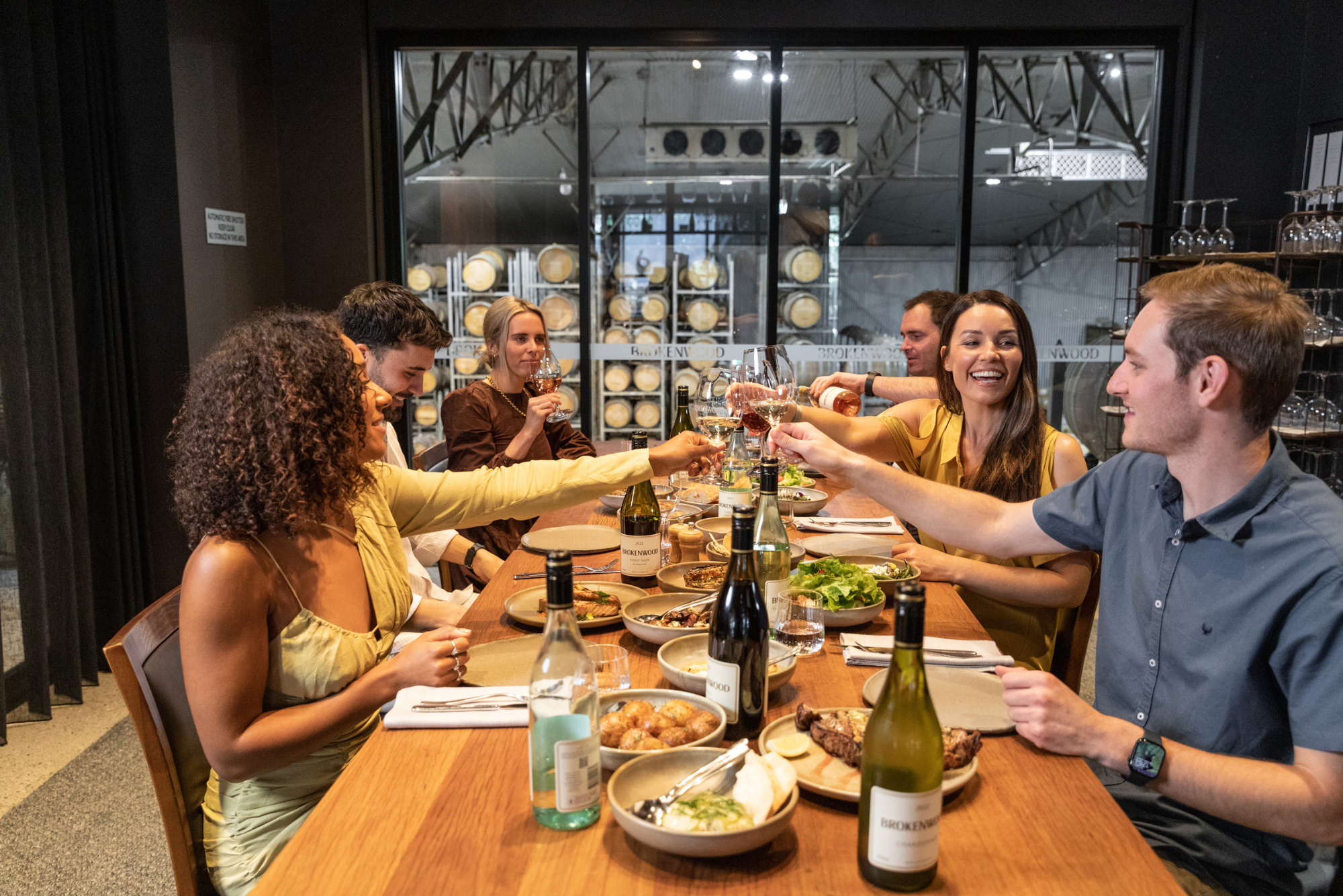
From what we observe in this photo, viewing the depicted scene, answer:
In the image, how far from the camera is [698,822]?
92cm

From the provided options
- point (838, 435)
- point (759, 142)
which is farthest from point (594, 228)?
point (838, 435)

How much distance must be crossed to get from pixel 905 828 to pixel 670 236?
15.4ft

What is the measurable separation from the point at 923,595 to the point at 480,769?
23.1 inches

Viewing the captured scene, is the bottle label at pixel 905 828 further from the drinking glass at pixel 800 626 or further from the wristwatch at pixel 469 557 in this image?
the wristwatch at pixel 469 557

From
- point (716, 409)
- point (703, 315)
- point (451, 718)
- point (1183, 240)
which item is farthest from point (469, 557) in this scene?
point (1183, 240)

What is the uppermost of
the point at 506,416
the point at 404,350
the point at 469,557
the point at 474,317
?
the point at 474,317

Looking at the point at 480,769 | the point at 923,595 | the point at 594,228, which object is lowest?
the point at 480,769

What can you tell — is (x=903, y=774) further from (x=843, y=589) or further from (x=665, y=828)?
(x=843, y=589)

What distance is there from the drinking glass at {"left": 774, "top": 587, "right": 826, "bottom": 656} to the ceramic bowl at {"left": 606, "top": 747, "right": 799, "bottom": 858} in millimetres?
439

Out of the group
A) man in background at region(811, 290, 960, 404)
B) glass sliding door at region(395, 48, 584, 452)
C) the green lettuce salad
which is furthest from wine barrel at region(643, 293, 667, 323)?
the green lettuce salad

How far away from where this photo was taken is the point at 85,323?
11.4ft

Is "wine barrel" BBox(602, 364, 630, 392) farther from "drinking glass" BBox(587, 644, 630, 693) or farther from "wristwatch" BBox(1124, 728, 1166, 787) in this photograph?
"wristwatch" BBox(1124, 728, 1166, 787)

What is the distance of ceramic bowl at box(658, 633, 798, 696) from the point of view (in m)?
1.26

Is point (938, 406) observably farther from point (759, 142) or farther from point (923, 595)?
point (759, 142)
